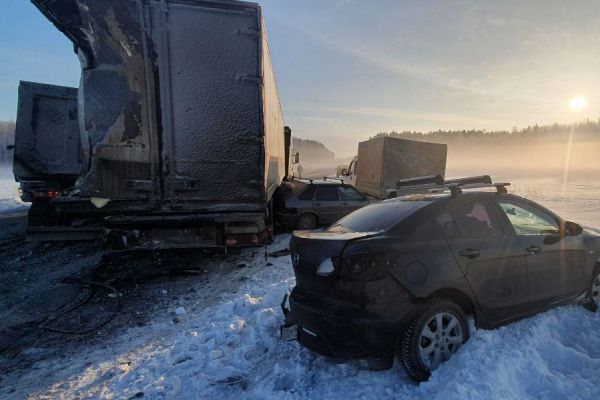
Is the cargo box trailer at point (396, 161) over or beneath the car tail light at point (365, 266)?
over

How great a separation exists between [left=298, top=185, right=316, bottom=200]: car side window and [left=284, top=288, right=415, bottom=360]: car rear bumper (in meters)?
6.68

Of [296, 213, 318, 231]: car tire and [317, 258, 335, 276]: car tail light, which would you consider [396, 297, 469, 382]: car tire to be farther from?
[296, 213, 318, 231]: car tire

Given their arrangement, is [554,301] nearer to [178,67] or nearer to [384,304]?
[384,304]

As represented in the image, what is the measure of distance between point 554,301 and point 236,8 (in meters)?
Answer: 5.46

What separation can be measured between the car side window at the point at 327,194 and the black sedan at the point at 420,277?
5.92 meters

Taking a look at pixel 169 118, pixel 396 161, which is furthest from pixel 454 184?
pixel 396 161

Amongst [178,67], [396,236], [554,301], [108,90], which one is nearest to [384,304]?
[396,236]

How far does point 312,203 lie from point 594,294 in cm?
631

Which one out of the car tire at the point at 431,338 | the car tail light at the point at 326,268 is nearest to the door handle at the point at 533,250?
the car tire at the point at 431,338

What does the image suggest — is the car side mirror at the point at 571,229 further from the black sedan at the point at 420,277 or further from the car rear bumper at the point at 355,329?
the car rear bumper at the point at 355,329

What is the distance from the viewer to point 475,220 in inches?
130

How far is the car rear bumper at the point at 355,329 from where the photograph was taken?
264 cm

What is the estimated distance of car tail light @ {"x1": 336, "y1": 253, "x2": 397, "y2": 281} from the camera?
8.76 feet

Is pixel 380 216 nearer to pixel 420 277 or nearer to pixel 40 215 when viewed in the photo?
pixel 420 277
